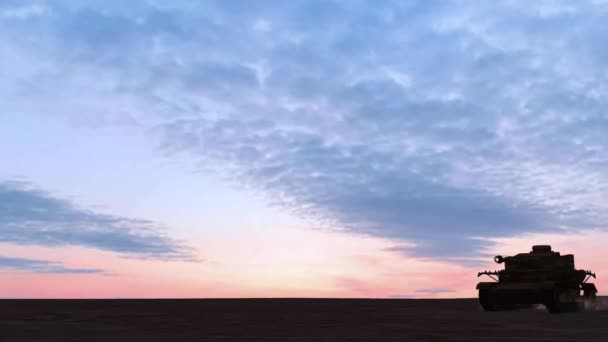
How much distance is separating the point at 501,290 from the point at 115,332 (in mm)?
17704

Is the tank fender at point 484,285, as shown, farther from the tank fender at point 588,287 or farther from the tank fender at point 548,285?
the tank fender at point 588,287

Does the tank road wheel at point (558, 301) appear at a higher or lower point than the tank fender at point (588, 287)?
lower

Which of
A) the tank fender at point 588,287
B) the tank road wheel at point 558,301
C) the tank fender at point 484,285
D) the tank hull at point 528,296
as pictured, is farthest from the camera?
the tank fender at point 588,287

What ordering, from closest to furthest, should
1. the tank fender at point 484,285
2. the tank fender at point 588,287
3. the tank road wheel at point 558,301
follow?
the tank road wheel at point 558,301, the tank fender at point 484,285, the tank fender at point 588,287

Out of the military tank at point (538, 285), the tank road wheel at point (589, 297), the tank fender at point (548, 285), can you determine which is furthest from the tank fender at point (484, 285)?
the tank road wheel at point (589, 297)

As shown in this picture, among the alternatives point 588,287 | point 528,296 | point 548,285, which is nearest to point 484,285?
point 528,296

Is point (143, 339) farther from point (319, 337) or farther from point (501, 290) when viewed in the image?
point (501, 290)

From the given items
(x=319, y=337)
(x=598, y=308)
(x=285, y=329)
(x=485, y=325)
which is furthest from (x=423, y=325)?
(x=598, y=308)

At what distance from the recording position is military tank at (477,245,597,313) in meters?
29.2

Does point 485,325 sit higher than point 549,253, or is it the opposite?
point 549,253

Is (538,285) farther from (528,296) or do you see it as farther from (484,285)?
(484,285)

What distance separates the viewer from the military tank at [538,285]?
29203 mm

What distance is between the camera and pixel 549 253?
32.1m

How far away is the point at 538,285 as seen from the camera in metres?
29.3
